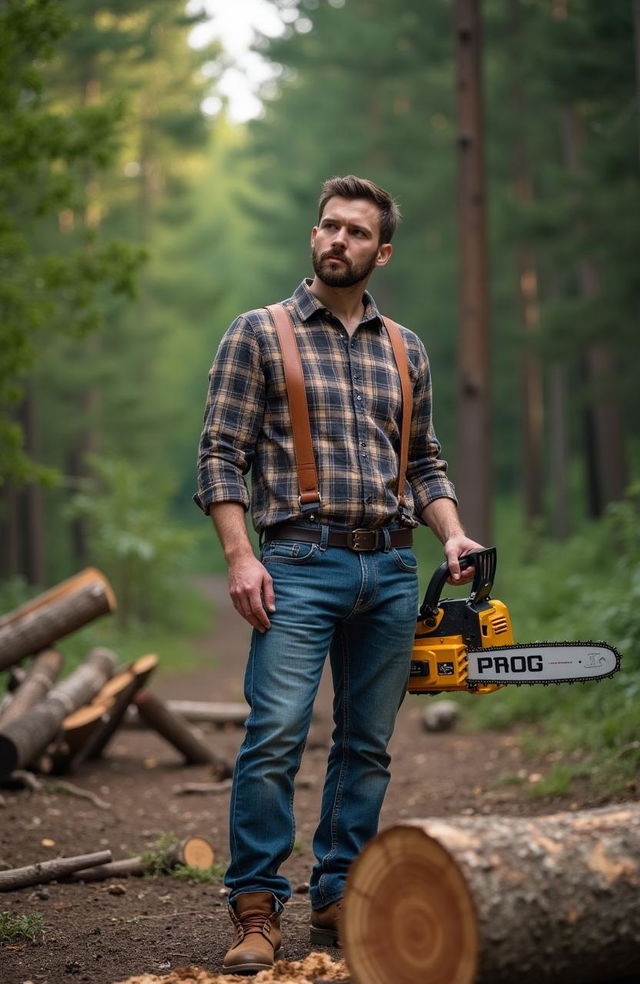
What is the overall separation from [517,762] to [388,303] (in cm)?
2143

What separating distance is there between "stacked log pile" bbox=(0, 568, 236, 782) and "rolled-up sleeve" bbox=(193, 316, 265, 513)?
13.1ft

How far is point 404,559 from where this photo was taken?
3982 mm

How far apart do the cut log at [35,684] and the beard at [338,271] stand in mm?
4344

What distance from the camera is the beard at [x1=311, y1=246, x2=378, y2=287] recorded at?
12.7 ft

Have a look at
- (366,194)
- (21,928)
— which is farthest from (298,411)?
(21,928)

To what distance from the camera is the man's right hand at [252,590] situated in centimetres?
363

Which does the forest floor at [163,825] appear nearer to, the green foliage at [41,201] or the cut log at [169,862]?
the cut log at [169,862]

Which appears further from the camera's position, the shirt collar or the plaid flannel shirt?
the shirt collar

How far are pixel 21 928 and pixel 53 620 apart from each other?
13.2 feet

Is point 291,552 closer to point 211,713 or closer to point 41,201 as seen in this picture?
point 211,713

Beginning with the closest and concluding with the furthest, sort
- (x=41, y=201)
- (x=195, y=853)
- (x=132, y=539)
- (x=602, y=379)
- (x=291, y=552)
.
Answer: (x=291, y=552) < (x=195, y=853) < (x=41, y=201) < (x=132, y=539) < (x=602, y=379)

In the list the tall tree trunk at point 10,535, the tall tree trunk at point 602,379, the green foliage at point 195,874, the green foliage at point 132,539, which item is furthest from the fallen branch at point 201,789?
the tall tree trunk at point 10,535

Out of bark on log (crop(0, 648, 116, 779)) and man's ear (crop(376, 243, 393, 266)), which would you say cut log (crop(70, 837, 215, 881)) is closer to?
bark on log (crop(0, 648, 116, 779))

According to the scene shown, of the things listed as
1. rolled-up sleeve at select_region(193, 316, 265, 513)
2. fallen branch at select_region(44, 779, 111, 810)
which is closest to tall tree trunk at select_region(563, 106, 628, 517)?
fallen branch at select_region(44, 779, 111, 810)
